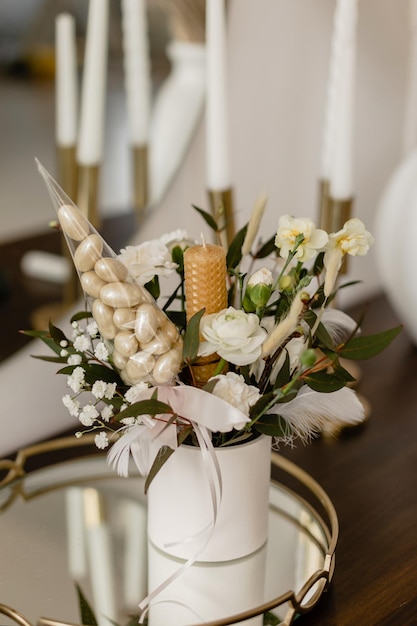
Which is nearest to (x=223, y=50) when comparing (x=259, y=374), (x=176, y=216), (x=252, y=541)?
(x=176, y=216)

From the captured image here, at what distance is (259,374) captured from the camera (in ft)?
1.99

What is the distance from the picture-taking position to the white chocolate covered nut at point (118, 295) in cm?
54

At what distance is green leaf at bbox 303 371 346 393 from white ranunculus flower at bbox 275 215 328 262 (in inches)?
3.2

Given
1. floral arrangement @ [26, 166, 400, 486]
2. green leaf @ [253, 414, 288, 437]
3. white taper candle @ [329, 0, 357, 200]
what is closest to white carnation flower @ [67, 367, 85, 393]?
floral arrangement @ [26, 166, 400, 486]

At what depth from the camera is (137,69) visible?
795mm

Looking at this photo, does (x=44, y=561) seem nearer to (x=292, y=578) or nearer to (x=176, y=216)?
(x=292, y=578)

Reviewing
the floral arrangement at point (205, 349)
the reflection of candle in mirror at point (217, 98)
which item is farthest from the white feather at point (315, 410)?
the reflection of candle in mirror at point (217, 98)

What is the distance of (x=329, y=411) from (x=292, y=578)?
0.13 metres

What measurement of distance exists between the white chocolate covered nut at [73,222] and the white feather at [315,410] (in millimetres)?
183

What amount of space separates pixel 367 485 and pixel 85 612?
0.31 meters

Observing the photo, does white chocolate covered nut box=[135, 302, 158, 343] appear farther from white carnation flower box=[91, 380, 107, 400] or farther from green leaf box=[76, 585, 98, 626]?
A: green leaf box=[76, 585, 98, 626]

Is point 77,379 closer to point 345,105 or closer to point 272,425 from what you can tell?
point 272,425

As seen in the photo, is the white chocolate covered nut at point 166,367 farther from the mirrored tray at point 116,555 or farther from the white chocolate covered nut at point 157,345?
the mirrored tray at point 116,555

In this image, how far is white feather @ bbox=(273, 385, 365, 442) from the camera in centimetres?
59
